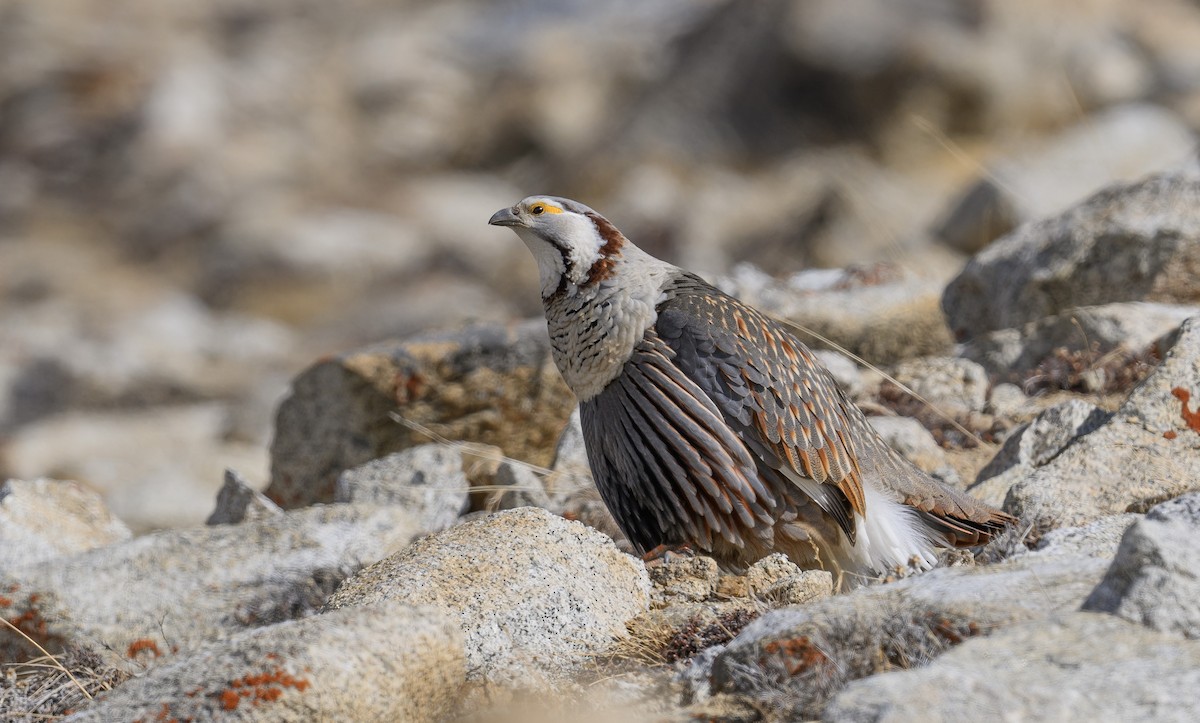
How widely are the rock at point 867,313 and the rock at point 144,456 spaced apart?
5.23 m

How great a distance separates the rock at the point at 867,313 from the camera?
10562 mm

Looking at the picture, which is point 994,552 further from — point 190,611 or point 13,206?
point 13,206

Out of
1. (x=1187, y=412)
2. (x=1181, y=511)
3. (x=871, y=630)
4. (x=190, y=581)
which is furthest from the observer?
(x=190, y=581)

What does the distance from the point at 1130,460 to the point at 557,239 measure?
2.95 meters

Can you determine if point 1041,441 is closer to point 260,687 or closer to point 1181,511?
point 1181,511

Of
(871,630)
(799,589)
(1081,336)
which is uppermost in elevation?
(1081,336)

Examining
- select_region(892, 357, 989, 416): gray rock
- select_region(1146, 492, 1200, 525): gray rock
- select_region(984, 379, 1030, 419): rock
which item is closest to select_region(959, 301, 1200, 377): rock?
select_region(984, 379, 1030, 419): rock

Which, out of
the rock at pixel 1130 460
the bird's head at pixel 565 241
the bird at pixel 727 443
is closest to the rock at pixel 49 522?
the bird's head at pixel 565 241

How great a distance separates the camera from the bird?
21.8 feet

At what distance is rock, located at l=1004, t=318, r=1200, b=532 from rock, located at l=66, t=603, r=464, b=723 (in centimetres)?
283

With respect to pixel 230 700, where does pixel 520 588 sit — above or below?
above

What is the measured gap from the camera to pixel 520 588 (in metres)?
5.91

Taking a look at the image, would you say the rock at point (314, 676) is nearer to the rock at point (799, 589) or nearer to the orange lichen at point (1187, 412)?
the rock at point (799, 589)

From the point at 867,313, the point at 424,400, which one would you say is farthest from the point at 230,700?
the point at 867,313
